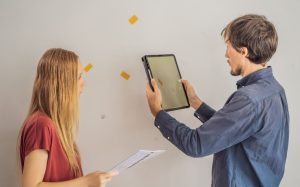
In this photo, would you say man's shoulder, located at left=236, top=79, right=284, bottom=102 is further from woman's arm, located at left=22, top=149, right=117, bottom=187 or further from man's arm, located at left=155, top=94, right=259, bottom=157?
woman's arm, located at left=22, top=149, right=117, bottom=187

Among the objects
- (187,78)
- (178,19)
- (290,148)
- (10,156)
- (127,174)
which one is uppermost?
(178,19)

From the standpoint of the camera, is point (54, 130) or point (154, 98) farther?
point (154, 98)

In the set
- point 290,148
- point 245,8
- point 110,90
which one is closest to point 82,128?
point 110,90

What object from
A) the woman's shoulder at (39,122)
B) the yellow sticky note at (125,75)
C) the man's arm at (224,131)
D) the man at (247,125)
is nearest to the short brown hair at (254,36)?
the man at (247,125)

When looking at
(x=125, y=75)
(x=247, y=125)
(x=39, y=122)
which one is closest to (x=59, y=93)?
(x=39, y=122)

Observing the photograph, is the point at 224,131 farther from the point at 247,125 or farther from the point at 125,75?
the point at 125,75

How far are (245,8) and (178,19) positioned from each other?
1.27 ft

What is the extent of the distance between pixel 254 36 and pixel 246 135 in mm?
343

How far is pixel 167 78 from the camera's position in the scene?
135 cm

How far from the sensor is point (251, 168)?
1.13m

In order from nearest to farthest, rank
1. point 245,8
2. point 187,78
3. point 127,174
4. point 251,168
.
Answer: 1. point 251,168
2. point 127,174
3. point 187,78
4. point 245,8

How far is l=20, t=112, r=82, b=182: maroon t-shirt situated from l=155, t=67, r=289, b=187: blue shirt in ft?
1.28

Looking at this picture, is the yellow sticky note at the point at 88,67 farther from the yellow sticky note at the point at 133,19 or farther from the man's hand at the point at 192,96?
the man's hand at the point at 192,96

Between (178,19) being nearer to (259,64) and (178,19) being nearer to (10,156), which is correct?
(259,64)
